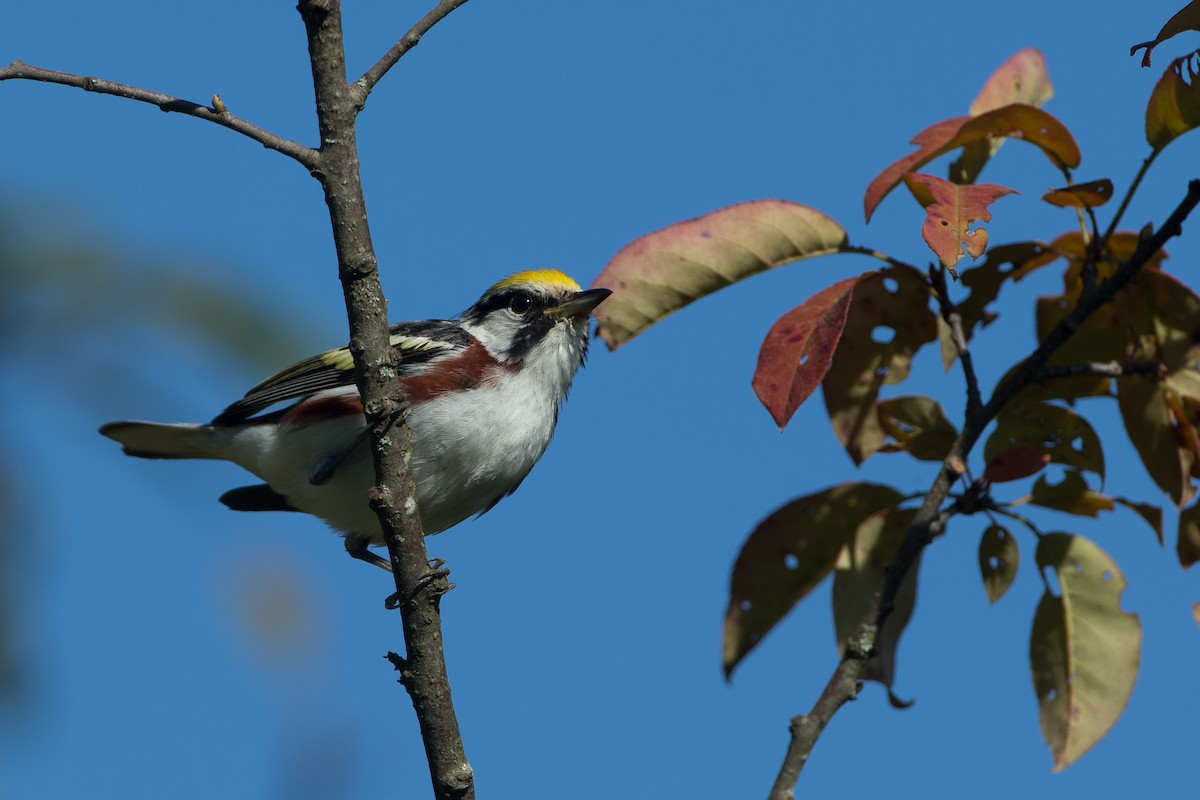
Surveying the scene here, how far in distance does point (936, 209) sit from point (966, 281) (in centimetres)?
85

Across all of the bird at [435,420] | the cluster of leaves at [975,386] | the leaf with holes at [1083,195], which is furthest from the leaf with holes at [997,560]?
the bird at [435,420]

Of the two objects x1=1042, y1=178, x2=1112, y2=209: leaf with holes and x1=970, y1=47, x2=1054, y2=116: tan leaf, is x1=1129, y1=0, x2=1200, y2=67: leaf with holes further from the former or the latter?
x1=970, y1=47, x2=1054, y2=116: tan leaf

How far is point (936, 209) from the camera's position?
279 cm

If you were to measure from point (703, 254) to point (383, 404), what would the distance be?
1015 mm

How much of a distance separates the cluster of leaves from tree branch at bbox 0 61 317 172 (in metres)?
1.01

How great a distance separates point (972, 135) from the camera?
3143mm

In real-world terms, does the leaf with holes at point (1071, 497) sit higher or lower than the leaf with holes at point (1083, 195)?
lower

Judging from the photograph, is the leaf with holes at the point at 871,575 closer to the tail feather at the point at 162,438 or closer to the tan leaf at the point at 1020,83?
the tan leaf at the point at 1020,83

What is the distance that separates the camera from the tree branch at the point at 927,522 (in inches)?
98.7

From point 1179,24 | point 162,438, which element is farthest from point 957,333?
point 162,438

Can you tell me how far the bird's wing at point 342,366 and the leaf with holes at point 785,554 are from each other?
1.90m

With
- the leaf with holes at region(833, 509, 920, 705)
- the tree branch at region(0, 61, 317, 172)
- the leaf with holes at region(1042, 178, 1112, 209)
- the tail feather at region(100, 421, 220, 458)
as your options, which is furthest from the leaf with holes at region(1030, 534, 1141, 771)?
the tail feather at region(100, 421, 220, 458)

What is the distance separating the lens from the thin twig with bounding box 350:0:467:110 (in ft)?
8.78

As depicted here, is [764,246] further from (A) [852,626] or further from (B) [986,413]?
(A) [852,626]
